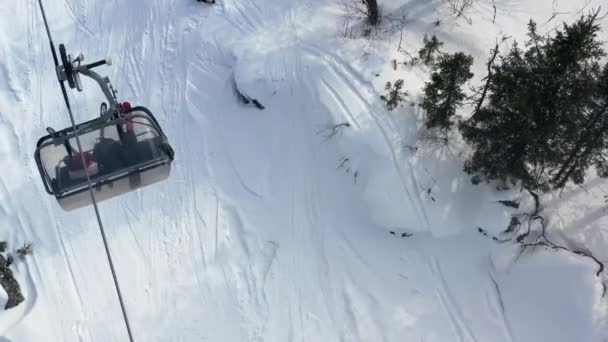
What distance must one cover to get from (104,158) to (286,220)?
4.62 m

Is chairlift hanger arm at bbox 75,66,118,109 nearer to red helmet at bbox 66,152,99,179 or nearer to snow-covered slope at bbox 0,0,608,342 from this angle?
red helmet at bbox 66,152,99,179

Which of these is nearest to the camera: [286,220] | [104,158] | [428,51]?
[104,158]

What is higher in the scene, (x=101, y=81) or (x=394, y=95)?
(x=101, y=81)

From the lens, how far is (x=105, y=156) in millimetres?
8500

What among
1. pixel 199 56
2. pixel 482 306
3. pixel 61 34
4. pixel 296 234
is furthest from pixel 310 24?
pixel 482 306

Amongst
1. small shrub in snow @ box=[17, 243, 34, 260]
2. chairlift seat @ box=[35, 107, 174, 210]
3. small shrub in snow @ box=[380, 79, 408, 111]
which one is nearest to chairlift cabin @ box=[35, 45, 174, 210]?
chairlift seat @ box=[35, 107, 174, 210]

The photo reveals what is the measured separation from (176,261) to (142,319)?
136 centimetres

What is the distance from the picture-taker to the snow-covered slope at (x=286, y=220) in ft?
35.8

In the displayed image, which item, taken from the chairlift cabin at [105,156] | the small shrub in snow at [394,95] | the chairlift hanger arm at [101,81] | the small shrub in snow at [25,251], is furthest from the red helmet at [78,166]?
the small shrub in snow at [394,95]

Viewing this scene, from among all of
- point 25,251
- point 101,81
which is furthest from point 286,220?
point 25,251

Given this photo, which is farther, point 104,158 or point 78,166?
point 104,158

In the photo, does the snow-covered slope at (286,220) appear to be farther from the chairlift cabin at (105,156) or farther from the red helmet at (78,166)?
the red helmet at (78,166)

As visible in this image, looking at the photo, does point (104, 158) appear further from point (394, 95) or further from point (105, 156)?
point (394, 95)

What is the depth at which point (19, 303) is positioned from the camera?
11250 millimetres
